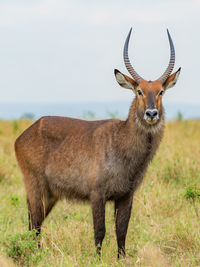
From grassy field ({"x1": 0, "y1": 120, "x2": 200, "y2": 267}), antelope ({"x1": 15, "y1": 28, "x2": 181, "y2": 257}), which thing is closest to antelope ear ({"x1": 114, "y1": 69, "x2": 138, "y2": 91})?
antelope ({"x1": 15, "y1": 28, "x2": 181, "y2": 257})

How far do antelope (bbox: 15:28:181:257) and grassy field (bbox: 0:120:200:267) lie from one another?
0.28m

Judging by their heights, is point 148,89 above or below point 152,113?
above

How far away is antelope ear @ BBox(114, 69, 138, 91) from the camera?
5.23 m

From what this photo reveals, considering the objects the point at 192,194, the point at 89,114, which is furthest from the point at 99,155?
the point at 89,114

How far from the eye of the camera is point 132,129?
5.16m

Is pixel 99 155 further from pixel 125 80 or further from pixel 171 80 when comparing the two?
pixel 171 80

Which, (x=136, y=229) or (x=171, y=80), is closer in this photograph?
(x=171, y=80)

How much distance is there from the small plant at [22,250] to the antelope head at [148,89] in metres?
1.69

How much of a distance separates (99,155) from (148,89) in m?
0.89

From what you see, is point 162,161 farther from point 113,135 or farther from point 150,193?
point 113,135

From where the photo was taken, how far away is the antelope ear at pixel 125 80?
523cm

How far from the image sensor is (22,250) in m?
4.79

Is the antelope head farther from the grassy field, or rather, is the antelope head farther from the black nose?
the grassy field

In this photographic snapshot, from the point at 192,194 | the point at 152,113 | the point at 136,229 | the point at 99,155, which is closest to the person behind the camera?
the point at 152,113
